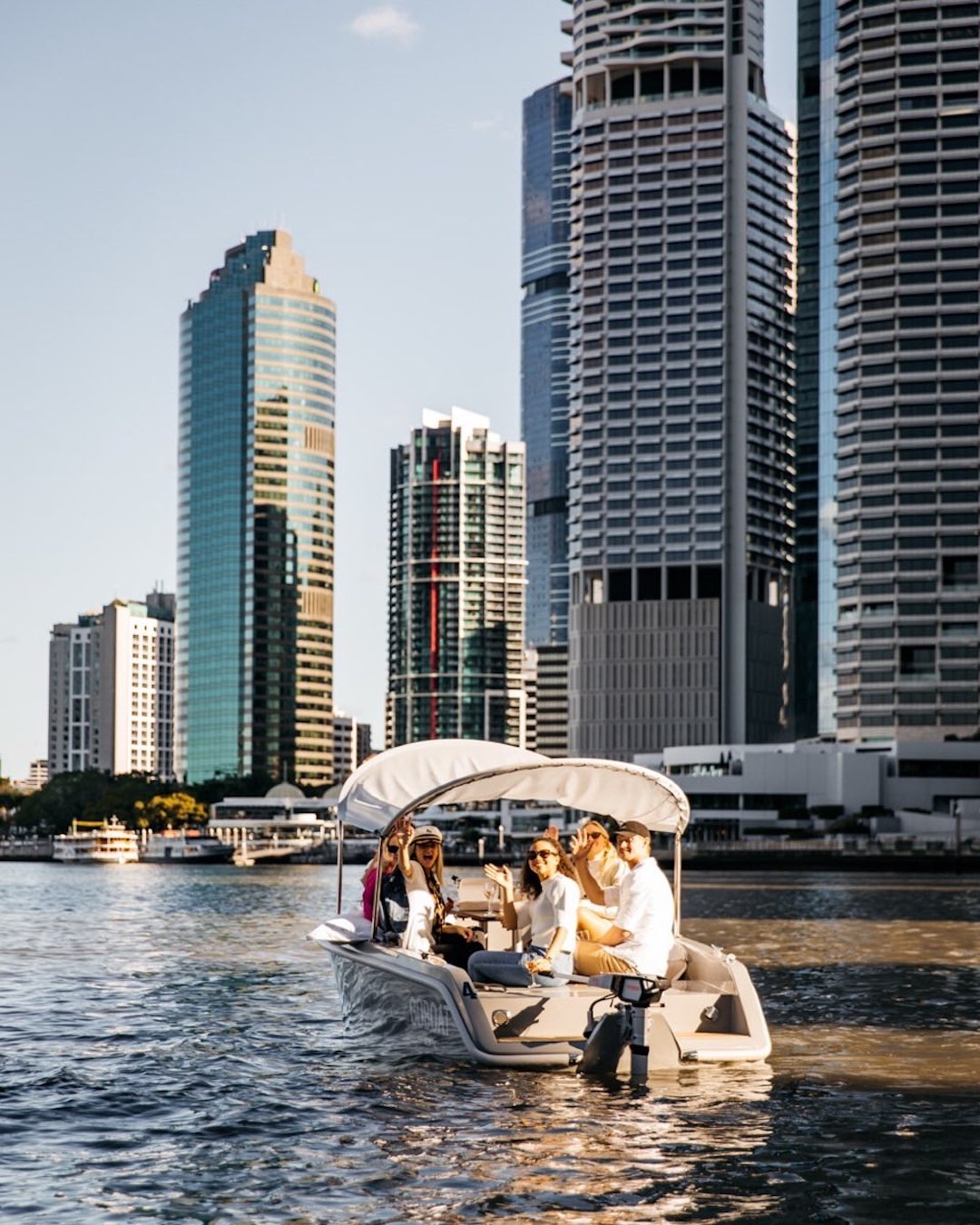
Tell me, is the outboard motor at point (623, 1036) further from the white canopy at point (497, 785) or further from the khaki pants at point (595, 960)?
the white canopy at point (497, 785)

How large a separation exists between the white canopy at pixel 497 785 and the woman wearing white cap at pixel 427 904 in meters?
0.52

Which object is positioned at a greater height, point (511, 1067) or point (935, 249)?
point (935, 249)

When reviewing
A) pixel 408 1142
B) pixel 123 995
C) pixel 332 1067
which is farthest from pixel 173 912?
pixel 408 1142

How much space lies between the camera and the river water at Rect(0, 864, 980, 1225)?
53.1 ft

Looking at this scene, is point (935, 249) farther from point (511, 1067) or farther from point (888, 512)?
point (511, 1067)

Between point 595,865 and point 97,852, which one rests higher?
point 595,865

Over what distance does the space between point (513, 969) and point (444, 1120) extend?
339cm

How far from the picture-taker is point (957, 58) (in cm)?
19838

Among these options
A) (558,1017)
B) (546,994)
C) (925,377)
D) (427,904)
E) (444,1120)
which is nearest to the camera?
(444,1120)

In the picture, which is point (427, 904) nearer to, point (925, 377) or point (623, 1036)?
point (623, 1036)

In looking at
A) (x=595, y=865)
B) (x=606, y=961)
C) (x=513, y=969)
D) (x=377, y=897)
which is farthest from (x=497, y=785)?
(x=606, y=961)

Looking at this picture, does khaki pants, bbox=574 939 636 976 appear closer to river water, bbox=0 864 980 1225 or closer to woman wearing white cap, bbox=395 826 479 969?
river water, bbox=0 864 980 1225

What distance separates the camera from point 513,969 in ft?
75.4

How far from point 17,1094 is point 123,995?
13293 mm
